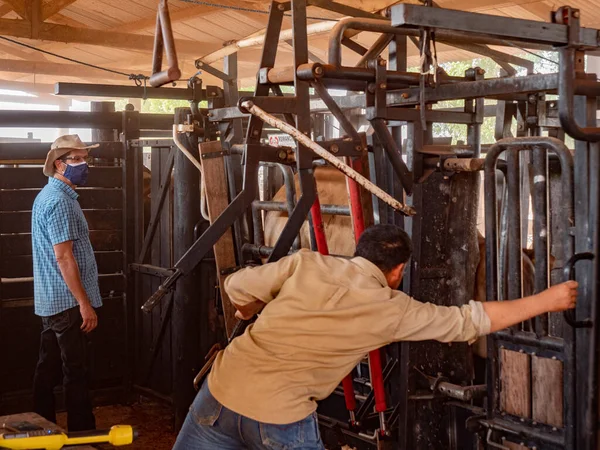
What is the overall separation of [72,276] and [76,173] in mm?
728

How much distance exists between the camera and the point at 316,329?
3064mm

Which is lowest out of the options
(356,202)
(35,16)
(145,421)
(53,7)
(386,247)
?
(145,421)

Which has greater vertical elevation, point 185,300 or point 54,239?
point 54,239

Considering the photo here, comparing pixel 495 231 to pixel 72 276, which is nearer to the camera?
pixel 495 231

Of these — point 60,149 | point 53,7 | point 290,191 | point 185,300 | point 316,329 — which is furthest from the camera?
point 53,7

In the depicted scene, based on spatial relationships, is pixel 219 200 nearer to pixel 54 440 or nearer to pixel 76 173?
pixel 76 173

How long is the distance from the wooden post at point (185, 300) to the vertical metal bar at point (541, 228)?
3.05m

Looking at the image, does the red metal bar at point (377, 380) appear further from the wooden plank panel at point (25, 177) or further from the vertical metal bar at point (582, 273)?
the wooden plank panel at point (25, 177)

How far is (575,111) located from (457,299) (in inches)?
51.3

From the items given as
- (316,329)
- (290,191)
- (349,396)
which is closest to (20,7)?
(290,191)

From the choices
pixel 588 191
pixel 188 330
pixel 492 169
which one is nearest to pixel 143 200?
pixel 188 330

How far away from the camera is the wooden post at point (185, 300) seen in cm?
597

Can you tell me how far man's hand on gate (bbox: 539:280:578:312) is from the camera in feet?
10.2

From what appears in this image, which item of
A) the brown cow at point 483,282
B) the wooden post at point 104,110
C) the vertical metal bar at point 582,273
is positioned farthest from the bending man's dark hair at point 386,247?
the wooden post at point 104,110
